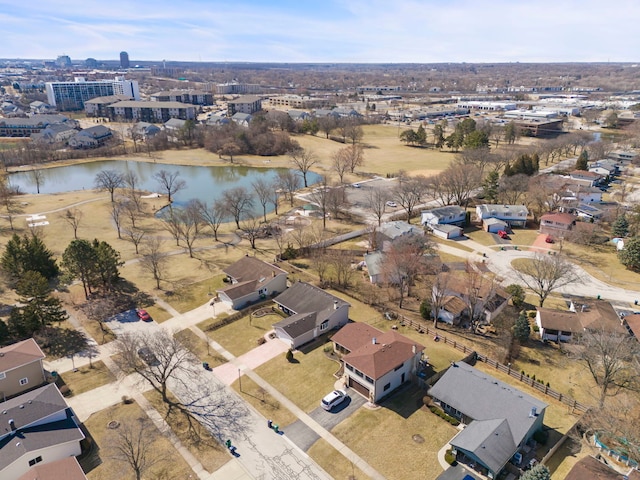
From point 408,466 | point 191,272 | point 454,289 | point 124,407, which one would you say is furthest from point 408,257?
point 124,407

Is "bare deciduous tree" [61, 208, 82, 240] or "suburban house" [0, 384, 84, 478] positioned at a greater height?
"bare deciduous tree" [61, 208, 82, 240]

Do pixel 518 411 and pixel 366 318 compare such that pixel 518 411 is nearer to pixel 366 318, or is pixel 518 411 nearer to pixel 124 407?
pixel 366 318

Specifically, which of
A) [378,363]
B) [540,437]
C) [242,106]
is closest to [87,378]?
[378,363]

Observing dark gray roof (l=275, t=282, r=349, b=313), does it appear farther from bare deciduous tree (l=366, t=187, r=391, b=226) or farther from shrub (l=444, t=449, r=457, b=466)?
bare deciduous tree (l=366, t=187, r=391, b=226)

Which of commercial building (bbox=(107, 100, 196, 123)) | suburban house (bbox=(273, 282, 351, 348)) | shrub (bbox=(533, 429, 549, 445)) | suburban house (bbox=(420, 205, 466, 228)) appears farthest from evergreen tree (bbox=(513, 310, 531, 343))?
commercial building (bbox=(107, 100, 196, 123))

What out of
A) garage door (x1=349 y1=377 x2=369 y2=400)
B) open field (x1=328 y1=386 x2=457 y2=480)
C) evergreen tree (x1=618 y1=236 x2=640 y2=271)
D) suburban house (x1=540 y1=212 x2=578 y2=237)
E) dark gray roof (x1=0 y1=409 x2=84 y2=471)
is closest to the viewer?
dark gray roof (x1=0 y1=409 x2=84 y2=471)

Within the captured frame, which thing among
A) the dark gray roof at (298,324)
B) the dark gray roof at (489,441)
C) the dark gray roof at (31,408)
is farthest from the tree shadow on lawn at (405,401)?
the dark gray roof at (31,408)
